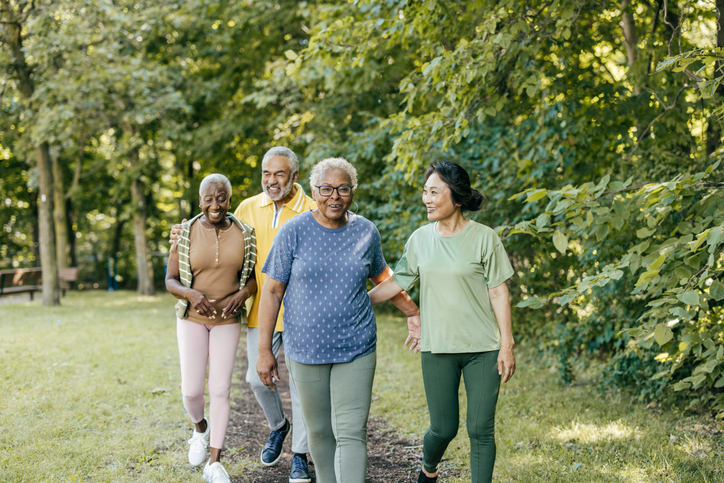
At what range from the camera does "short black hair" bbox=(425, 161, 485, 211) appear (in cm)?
321

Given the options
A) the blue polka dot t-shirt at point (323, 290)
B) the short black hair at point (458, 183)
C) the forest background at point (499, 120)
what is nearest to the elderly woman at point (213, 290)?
the blue polka dot t-shirt at point (323, 290)

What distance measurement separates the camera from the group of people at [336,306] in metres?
2.88

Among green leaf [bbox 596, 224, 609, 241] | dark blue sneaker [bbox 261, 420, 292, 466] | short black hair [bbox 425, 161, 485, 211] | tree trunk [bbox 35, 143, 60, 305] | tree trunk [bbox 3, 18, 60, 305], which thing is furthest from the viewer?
tree trunk [bbox 35, 143, 60, 305]

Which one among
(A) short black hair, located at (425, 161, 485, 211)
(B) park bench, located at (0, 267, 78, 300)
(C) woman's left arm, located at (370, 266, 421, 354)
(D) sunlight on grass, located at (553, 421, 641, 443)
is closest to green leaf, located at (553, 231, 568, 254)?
(A) short black hair, located at (425, 161, 485, 211)

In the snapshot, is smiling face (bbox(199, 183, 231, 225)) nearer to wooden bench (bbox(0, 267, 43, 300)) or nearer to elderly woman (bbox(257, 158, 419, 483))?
elderly woman (bbox(257, 158, 419, 483))

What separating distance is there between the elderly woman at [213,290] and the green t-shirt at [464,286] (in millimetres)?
1265

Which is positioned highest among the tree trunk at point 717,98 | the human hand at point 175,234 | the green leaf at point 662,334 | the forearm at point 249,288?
the tree trunk at point 717,98

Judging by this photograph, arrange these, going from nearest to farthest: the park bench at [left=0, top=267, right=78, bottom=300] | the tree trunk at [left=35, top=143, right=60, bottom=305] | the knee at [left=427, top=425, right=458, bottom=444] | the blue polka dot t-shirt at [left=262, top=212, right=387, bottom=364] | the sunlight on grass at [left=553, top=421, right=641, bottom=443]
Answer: the blue polka dot t-shirt at [left=262, top=212, right=387, bottom=364]
the knee at [left=427, top=425, right=458, bottom=444]
the sunlight on grass at [left=553, top=421, right=641, bottom=443]
the tree trunk at [left=35, top=143, right=60, bottom=305]
the park bench at [left=0, top=267, right=78, bottom=300]

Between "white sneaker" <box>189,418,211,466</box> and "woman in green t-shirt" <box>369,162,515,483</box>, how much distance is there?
1.76 m

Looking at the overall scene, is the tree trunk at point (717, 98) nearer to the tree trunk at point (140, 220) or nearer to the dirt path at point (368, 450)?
the dirt path at point (368, 450)

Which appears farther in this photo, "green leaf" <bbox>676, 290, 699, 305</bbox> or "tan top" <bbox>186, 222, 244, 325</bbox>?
"tan top" <bbox>186, 222, 244, 325</bbox>

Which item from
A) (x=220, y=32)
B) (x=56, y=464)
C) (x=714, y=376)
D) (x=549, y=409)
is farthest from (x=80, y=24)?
(x=714, y=376)

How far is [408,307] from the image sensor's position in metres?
3.48

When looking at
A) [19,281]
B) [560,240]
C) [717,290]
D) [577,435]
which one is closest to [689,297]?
[717,290]
